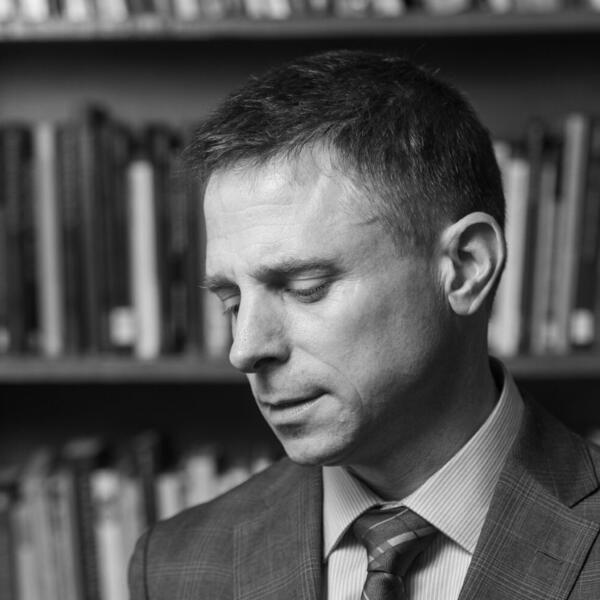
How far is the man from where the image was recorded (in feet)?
3.11

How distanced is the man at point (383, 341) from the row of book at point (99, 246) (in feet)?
2.01

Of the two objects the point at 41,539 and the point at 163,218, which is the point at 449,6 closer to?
the point at 163,218

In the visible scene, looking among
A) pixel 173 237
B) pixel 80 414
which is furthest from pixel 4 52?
pixel 80 414

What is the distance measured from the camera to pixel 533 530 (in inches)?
39.6

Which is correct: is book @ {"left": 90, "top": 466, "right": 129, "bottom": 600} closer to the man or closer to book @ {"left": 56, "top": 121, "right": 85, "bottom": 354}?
book @ {"left": 56, "top": 121, "right": 85, "bottom": 354}

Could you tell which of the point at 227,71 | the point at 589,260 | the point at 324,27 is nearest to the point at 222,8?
the point at 324,27

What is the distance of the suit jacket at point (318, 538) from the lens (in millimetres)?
979

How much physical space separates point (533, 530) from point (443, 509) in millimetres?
91

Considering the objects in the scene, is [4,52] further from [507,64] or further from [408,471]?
[408,471]

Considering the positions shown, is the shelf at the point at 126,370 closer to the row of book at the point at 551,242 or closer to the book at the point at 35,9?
the row of book at the point at 551,242

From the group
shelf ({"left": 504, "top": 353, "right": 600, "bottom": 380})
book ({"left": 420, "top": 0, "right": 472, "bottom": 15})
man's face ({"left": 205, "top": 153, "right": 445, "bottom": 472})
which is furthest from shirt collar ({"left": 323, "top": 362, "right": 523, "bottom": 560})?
book ({"left": 420, "top": 0, "right": 472, "bottom": 15})

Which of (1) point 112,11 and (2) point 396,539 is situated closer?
(2) point 396,539

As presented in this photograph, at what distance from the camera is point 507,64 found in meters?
1.87

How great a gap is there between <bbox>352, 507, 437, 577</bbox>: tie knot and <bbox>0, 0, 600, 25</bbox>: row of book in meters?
0.87
